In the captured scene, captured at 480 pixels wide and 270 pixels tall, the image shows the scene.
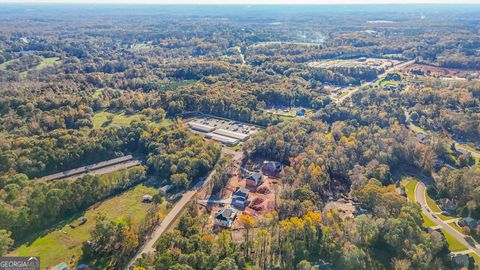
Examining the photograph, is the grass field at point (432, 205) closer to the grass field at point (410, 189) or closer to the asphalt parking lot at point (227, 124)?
the grass field at point (410, 189)

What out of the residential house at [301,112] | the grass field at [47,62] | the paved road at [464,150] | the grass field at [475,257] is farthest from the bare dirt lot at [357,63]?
the grass field at [475,257]

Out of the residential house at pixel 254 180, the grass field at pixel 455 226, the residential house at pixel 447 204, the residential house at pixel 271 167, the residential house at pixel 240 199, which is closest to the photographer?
the grass field at pixel 455 226

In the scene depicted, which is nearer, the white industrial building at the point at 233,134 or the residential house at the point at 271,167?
the residential house at the point at 271,167

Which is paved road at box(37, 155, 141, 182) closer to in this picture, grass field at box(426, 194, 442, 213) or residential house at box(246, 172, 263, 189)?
residential house at box(246, 172, 263, 189)

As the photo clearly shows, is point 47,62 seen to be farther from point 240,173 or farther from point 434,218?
point 434,218

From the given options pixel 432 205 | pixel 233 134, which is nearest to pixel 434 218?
pixel 432 205
